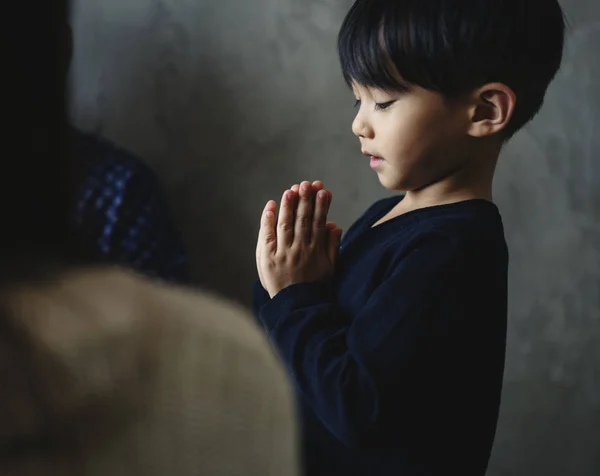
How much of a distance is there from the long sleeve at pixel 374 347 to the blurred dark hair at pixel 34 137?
0.25m

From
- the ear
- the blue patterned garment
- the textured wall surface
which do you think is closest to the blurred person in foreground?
the ear

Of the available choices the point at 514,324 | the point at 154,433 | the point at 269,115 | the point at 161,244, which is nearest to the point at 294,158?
the point at 269,115

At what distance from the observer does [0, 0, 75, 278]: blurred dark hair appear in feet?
0.46

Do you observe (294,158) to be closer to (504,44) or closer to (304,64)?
(304,64)

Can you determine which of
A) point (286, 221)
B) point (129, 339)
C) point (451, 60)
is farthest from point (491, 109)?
point (129, 339)

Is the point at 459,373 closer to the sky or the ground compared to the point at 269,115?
closer to the ground

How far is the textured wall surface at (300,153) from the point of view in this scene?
736 mm

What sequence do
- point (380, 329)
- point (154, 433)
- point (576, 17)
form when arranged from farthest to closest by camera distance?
point (576, 17) < point (380, 329) < point (154, 433)

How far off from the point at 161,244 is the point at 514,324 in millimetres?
440

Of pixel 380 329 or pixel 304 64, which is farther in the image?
pixel 304 64

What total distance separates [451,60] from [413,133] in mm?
52

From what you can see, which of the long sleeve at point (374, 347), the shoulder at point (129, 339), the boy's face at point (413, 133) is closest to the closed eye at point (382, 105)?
the boy's face at point (413, 133)

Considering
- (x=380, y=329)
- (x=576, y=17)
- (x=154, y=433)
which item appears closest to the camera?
(x=154, y=433)

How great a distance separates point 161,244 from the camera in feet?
2.31
